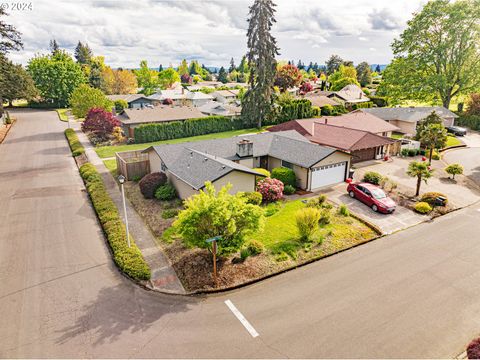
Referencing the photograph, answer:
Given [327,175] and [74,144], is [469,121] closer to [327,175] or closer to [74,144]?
[327,175]

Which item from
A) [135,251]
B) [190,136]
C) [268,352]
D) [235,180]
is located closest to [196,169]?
[235,180]

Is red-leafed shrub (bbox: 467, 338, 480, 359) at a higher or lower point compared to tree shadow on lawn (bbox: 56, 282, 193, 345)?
higher

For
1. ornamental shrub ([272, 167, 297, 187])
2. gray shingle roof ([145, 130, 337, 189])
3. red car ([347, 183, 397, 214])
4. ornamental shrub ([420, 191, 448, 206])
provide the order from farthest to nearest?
1. ornamental shrub ([272, 167, 297, 187])
2. ornamental shrub ([420, 191, 448, 206])
3. gray shingle roof ([145, 130, 337, 189])
4. red car ([347, 183, 397, 214])

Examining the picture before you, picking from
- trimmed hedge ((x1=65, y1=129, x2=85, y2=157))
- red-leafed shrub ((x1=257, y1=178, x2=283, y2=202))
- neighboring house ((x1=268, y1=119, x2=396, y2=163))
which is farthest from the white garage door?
trimmed hedge ((x1=65, y1=129, x2=85, y2=157))

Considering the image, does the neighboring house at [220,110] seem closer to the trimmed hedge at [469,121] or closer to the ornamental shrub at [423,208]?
the trimmed hedge at [469,121]

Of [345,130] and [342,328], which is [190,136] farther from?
[342,328]

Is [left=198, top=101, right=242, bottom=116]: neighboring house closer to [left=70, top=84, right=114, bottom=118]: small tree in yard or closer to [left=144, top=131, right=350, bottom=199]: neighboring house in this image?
[left=70, top=84, right=114, bottom=118]: small tree in yard
